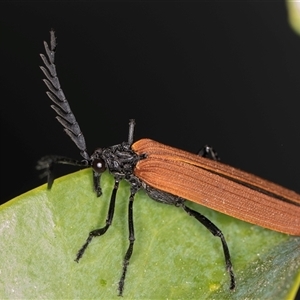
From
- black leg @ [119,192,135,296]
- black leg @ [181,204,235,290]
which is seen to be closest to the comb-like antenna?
black leg @ [119,192,135,296]

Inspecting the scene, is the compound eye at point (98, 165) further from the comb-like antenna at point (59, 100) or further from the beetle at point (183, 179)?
the comb-like antenna at point (59, 100)

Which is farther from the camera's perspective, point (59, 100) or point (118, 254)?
point (59, 100)

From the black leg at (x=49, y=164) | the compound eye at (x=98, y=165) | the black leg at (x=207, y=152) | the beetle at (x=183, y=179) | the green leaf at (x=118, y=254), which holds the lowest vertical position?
the green leaf at (x=118, y=254)

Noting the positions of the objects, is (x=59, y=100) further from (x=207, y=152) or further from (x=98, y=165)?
(x=207, y=152)

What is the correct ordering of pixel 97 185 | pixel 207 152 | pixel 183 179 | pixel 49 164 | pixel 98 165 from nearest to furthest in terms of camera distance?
pixel 49 164 < pixel 97 185 < pixel 98 165 < pixel 183 179 < pixel 207 152

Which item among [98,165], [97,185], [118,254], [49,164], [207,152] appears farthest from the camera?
[207,152]

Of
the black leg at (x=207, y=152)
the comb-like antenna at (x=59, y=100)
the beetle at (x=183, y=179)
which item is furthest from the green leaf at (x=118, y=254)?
the black leg at (x=207, y=152)

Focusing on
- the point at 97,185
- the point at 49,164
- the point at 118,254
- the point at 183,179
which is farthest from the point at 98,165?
the point at 118,254

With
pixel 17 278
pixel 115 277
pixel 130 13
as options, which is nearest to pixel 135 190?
pixel 115 277
